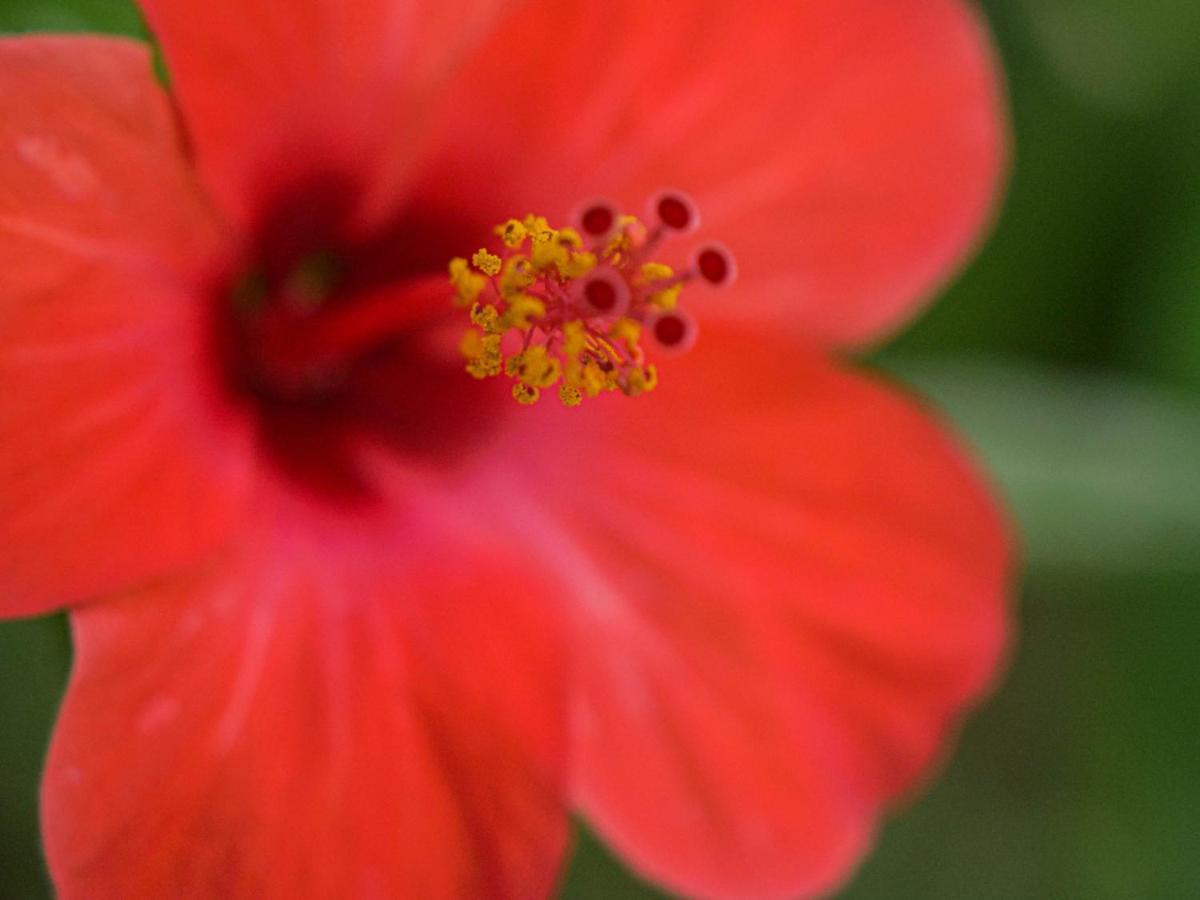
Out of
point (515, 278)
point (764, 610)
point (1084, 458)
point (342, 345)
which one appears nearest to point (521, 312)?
point (515, 278)

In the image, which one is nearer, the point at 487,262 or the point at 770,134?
the point at 487,262

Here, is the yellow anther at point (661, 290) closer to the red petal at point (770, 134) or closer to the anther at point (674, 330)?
the anther at point (674, 330)

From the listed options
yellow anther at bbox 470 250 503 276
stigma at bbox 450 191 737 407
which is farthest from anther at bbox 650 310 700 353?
yellow anther at bbox 470 250 503 276

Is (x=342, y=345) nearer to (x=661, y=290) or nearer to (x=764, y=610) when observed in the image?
(x=661, y=290)

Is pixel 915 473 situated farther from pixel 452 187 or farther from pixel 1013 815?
pixel 1013 815

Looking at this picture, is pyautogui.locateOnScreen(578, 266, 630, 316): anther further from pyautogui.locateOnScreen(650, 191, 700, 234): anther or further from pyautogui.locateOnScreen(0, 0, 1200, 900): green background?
pyautogui.locateOnScreen(0, 0, 1200, 900): green background

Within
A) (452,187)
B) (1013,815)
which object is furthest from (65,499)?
(1013,815)
